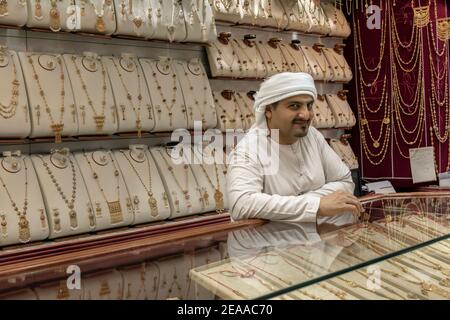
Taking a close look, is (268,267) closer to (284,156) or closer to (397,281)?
(397,281)

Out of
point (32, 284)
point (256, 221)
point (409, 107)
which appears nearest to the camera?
point (32, 284)

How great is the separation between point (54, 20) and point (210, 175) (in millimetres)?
1522

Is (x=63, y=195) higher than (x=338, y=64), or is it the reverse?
(x=338, y=64)

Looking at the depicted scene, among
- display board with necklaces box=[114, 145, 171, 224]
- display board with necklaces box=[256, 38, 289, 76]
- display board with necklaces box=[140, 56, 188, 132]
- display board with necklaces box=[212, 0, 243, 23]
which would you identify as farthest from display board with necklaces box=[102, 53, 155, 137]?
display board with necklaces box=[256, 38, 289, 76]

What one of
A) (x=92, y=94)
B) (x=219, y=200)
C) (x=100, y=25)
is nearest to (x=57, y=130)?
(x=92, y=94)

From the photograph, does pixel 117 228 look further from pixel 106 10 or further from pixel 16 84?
pixel 106 10

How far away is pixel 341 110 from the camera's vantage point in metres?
5.62

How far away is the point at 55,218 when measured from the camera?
3.31 metres

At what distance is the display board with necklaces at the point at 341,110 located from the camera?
18.2 feet

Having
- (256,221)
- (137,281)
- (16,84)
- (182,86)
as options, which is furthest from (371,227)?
(182,86)

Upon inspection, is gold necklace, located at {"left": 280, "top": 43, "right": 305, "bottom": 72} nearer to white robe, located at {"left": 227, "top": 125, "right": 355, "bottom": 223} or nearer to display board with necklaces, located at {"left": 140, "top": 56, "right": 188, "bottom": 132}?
display board with necklaces, located at {"left": 140, "top": 56, "right": 188, "bottom": 132}

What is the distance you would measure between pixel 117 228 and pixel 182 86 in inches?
45.8

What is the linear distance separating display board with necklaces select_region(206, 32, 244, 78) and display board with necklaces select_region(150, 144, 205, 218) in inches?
28.9

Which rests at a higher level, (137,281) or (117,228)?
(137,281)
